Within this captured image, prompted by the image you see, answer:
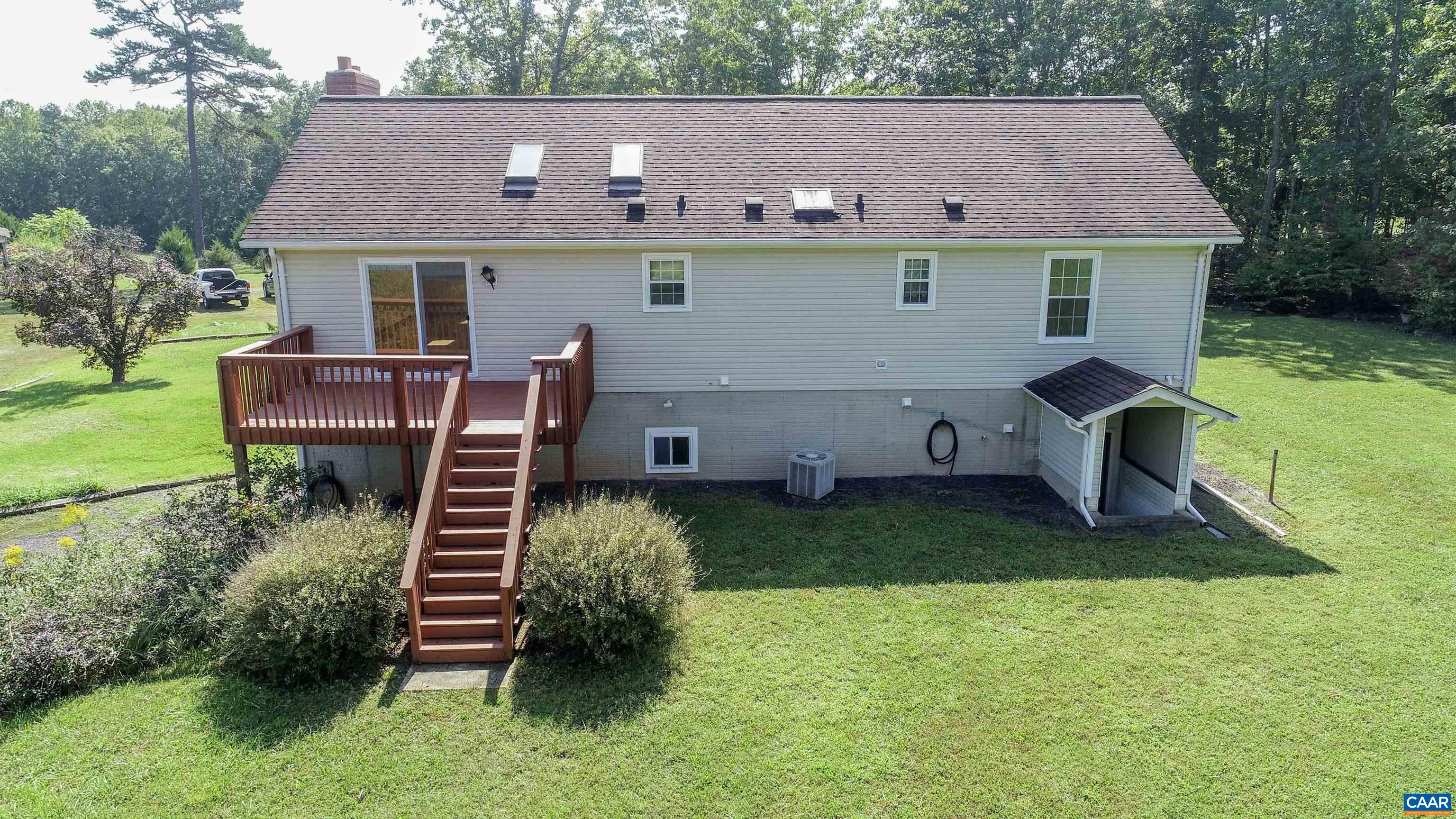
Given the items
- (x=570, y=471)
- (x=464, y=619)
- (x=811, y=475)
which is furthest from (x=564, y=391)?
(x=811, y=475)

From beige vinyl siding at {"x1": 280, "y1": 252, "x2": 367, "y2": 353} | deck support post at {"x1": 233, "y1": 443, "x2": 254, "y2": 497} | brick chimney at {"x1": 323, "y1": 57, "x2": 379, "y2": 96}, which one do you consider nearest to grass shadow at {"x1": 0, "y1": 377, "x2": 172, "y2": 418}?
brick chimney at {"x1": 323, "y1": 57, "x2": 379, "y2": 96}

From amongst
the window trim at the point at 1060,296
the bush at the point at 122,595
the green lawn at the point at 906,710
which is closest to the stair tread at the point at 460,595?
the green lawn at the point at 906,710

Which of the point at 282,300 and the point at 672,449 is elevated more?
the point at 282,300

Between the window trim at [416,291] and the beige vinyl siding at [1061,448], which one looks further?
the window trim at [416,291]

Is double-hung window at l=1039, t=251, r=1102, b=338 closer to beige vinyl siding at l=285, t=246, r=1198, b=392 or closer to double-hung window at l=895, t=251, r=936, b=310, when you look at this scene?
beige vinyl siding at l=285, t=246, r=1198, b=392

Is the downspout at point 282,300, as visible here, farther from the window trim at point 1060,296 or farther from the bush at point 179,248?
the bush at point 179,248

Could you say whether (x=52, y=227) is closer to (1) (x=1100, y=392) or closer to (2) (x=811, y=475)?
(2) (x=811, y=475)
